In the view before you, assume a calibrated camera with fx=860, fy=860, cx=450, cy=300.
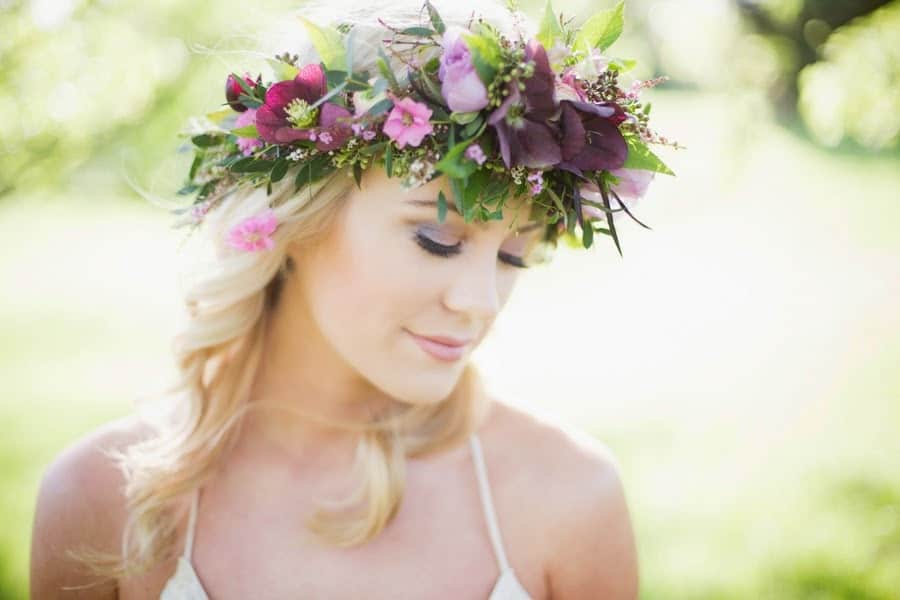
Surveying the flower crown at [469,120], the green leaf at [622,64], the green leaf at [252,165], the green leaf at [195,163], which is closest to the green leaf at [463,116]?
the flower crown at [469,120]

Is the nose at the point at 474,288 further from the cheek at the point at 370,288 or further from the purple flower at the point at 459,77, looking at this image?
the purple flower at the point at 459,77

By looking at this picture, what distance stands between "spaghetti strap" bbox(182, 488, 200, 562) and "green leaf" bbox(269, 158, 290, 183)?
100 centimetres

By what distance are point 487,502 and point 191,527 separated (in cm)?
87

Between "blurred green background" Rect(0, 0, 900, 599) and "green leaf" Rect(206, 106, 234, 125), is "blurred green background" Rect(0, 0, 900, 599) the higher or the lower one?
the lower one

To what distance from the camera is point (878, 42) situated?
3320 millimetres

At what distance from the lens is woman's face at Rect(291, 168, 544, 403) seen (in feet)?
7.09

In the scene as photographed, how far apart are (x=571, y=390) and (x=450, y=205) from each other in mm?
5956

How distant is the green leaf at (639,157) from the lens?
2.19 meters

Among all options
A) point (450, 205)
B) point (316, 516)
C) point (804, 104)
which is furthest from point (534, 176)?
point (804, 104)

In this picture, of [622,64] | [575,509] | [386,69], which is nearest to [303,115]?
[386,69]

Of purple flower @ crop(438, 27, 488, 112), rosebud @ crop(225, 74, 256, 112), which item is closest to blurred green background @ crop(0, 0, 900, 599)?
rosebud @ crop(225, 74, 256, 112)

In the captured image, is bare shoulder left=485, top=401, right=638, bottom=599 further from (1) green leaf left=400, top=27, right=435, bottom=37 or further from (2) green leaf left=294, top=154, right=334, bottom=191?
(1) green leaf left=400, top=27, right=435, bottom=37

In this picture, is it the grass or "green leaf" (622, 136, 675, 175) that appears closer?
"green leaf" (622, 136, 675, 175)

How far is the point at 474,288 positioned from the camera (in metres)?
2.19
